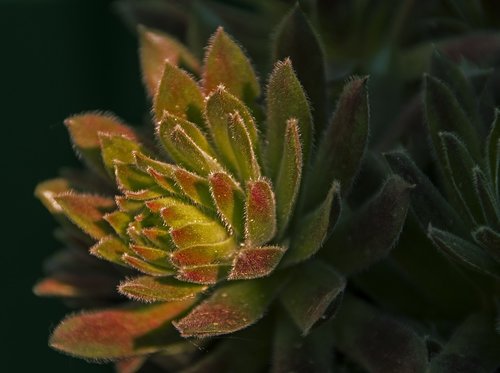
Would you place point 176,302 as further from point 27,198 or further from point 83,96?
point 83,96

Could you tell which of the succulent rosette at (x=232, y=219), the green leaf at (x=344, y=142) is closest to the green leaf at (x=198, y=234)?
the succulent rosette at (x=232, y=219)

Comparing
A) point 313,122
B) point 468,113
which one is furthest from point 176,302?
point 468,113

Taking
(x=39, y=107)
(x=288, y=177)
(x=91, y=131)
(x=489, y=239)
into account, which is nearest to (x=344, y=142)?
(x=288, y=177)

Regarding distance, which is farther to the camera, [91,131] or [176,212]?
[91,131]

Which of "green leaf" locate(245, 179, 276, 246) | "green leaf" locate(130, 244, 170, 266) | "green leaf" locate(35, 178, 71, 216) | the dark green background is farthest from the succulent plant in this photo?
the dark green background

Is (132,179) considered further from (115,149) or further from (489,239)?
(489,239)
